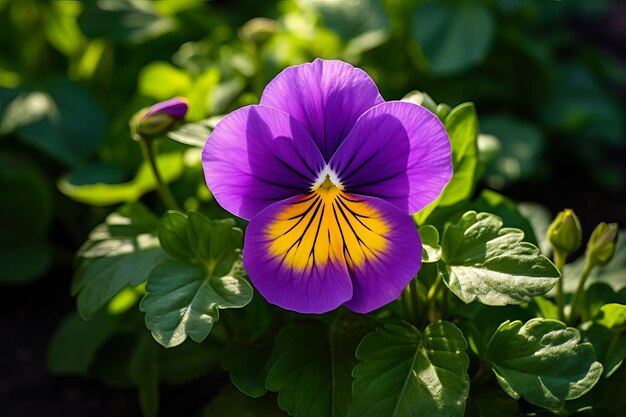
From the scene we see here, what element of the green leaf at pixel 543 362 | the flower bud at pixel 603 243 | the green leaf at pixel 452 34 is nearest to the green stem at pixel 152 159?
the green leaf at pixel 543 362

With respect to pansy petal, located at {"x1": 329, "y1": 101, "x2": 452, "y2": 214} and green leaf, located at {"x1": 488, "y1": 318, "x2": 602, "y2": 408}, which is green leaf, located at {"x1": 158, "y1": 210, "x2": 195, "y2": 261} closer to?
pansy petal, located at {"x1": 329, "y1": 101, "x2": 452, "y2": 214}

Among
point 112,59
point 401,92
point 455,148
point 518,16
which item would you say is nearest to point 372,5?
A: point 401,92

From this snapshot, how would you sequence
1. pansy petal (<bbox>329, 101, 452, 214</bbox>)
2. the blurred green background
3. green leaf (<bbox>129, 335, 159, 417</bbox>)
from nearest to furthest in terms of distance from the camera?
pansy petal (<bbox>329, 101, 452, 214</bbox>) → green leaf (<bbox>129, 335, 159, 417</bbox>) → the blurred green background

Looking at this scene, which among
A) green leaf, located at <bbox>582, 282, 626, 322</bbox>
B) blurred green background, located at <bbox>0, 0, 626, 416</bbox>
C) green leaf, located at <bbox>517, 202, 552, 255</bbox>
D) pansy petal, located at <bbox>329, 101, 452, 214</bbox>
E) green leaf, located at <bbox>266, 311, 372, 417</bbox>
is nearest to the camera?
pansy petal, located at <bbox>329, 101, 452, 214</bbox>

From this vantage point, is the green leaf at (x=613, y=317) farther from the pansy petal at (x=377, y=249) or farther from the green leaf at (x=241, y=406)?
the green leaf at (x=241, y=406)

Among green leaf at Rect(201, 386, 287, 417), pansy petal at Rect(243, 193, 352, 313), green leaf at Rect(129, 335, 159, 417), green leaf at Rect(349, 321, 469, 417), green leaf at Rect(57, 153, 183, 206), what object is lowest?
green leaf at Rect(129, 335, 159, 417)

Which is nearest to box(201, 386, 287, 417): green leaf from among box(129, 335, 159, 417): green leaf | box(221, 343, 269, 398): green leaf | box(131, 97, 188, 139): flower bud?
Answer: box(221, 343, 269, 398): green leaf

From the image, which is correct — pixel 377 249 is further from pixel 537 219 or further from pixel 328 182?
pixel 537 219
